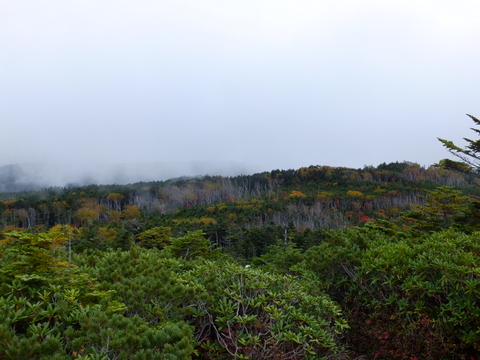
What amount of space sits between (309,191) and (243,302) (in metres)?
78.4

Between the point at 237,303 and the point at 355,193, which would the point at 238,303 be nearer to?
the point at 237,303

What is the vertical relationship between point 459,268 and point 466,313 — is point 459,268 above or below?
above

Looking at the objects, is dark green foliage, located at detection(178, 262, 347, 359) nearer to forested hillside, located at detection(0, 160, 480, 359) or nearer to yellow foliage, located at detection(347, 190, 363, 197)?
forested hillside, located at detection(0, 160, 480, 359)

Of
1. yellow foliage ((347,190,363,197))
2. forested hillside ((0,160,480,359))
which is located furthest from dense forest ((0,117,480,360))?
yellow foliage ((347,190,363,197))

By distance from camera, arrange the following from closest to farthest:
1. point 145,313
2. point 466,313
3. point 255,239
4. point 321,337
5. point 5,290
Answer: point 5,290, point 145,313, point 321,337, point 466,313, point 255,239

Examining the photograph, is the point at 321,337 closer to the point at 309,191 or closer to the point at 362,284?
the point at 362,284

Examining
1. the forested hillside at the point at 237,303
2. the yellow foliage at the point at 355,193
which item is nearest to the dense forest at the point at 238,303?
the forested hillside at the point at 237,303

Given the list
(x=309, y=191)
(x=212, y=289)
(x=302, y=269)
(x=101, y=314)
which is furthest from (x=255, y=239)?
(x=309, y=191)

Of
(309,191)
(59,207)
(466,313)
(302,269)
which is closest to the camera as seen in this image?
(466,313)

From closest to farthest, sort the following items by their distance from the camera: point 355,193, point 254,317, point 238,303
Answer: point 254,317 < point 238,303 < point 355,193

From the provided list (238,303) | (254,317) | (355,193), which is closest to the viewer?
(254,317)

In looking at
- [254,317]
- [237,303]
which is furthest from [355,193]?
[254,317]

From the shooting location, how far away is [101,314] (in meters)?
2.49

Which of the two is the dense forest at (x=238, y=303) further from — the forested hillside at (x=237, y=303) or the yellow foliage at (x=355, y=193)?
the yellow foliage at (x=355, y=193)
